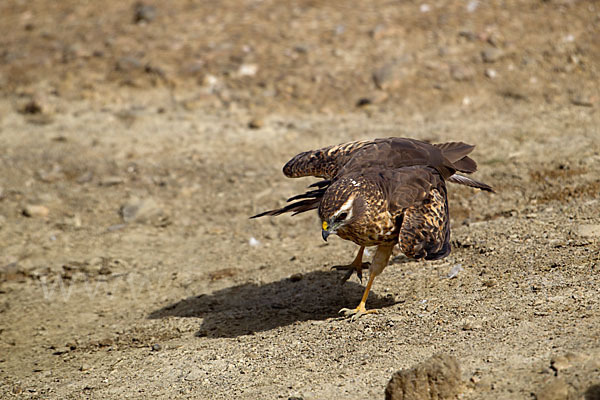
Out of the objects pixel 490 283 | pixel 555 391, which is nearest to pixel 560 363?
pixel 555 391

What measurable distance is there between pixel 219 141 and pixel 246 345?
18.4ft

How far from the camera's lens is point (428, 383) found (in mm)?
4648

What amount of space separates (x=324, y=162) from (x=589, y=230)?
9.29 feet

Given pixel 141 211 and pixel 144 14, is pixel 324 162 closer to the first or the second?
pixel 141 211

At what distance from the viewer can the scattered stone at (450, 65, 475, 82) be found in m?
12.1

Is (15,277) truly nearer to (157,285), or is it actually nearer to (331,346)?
(157,285)

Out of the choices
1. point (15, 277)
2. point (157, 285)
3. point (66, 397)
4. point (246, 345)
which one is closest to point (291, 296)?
point (246, 345)

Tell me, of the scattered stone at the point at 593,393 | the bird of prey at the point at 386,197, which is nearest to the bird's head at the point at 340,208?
the bird of prey at the point at 386,197

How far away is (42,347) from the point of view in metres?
7.25

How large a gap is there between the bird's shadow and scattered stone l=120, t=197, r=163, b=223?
230cm

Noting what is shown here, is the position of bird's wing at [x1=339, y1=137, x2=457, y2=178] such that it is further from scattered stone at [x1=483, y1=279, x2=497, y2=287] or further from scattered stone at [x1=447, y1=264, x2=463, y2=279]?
scattered stone at [x1=483, y1=279, x2=497, y2=287]

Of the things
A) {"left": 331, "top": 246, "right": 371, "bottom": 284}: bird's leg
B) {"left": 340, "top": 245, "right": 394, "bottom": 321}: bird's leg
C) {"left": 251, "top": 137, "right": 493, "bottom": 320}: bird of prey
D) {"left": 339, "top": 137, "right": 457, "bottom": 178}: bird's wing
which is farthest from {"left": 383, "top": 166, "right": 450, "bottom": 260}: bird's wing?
{"left": 331, "top": 246, "right": 371, "bottom": 284}: bird's leg

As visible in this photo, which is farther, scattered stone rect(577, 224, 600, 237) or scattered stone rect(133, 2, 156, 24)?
scattered stone rect(133, 2, 156, 24)

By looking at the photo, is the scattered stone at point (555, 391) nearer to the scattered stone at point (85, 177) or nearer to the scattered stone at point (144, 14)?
the scattered stone at point (85, 177)
